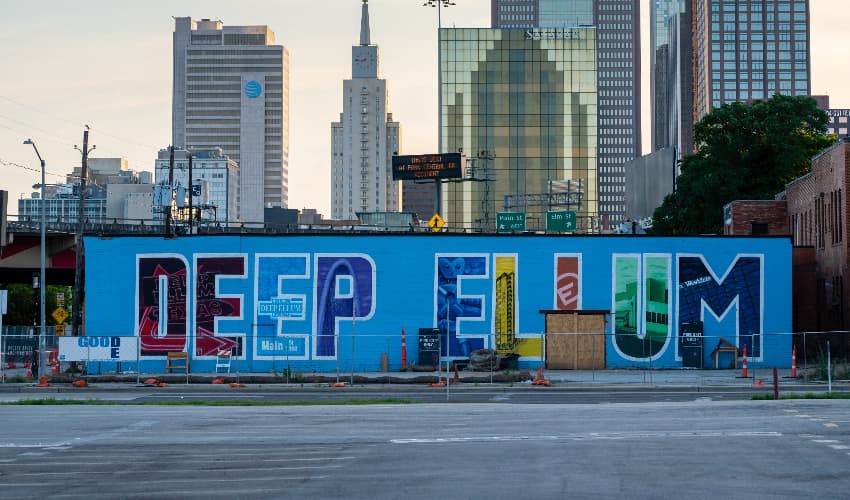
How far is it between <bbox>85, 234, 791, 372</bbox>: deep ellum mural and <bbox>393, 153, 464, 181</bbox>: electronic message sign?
57.6 meters

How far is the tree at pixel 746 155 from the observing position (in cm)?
8356

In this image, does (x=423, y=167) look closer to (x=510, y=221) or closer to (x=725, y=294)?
(x=510, y=221)

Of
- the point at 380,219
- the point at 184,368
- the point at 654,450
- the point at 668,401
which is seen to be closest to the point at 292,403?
the point at 668,401

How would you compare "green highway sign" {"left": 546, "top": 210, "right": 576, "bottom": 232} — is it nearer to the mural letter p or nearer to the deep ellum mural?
the deep ellum mural

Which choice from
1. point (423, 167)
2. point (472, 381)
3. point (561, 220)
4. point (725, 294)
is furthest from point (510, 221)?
point (472, 381)

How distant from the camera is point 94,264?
56.1 meters

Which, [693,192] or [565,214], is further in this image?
[565,214]

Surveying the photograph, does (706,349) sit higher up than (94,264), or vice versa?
(94,264)

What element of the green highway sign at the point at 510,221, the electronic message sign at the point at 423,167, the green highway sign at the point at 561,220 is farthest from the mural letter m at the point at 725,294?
the electronic message sign at the point at 423,167

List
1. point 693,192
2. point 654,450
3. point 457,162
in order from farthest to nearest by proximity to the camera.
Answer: point 457,162 < point 693,192 < point 654,450

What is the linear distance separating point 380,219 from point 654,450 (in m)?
130

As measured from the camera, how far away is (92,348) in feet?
156

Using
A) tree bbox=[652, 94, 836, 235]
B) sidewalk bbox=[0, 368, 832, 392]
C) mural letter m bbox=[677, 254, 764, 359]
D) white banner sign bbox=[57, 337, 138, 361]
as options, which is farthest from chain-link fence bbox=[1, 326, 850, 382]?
tree bbox=[652, 94, 836, 235]

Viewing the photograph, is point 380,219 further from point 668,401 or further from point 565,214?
point 668,401
